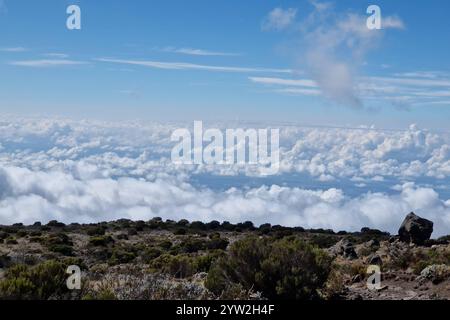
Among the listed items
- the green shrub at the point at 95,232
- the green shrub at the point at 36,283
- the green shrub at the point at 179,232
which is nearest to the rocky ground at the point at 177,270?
the green shrub at the point at 36,283

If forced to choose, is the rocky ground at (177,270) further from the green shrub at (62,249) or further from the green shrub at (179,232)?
the green shrub at (179,232)

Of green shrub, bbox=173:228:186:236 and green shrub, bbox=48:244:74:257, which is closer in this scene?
green shrub, bbox=48:244:74:257

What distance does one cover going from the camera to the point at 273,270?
10.6m

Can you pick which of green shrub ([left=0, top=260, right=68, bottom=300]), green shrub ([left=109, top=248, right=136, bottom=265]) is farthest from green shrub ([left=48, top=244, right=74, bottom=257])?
green shrub ([left=0, top=260, right=68, bottom=300])

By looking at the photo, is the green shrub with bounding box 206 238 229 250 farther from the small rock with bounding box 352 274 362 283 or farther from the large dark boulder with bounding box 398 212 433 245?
the small rock with bounding box 352 274 362 283

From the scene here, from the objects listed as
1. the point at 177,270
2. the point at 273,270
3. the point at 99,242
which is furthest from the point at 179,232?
the point at 273,270

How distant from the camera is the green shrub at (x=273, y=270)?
10383 millimetres

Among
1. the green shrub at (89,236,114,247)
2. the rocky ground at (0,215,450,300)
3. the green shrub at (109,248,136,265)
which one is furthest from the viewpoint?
the green shrub at (89,236,114,247)

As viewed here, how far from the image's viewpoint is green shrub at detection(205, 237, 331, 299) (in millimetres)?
10383

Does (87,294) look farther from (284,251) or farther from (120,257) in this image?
(120,257)

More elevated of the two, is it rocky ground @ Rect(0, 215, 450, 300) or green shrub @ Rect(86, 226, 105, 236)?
rocky ground @ Rect(0, 215, 450, 300)
